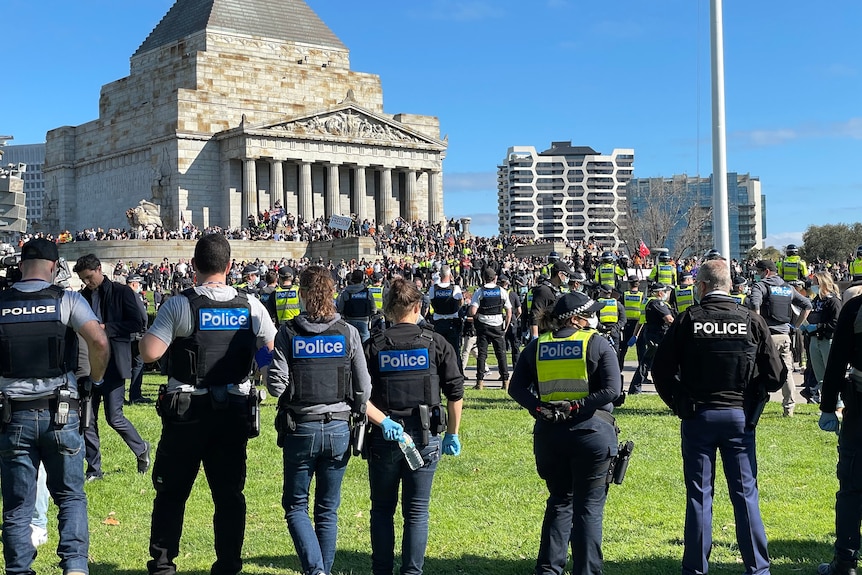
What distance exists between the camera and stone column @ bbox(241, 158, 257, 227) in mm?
64875

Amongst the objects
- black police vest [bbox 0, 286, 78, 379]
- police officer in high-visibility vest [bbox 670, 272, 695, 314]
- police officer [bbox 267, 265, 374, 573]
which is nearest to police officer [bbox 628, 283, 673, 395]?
police officer in high-visibility vest [bbox 670, 272, 695, 314]

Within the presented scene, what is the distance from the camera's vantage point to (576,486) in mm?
6145

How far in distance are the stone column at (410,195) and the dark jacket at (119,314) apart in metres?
62.9

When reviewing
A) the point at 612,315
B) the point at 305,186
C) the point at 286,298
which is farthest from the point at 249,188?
the point at 612,315

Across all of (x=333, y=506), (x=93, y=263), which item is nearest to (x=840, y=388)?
(x=333, y=506)

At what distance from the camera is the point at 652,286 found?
16.4m

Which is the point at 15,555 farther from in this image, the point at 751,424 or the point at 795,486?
the point at 795,486

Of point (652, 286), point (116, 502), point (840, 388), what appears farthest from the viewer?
point (652, 286)

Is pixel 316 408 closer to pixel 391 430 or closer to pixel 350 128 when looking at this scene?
pixel 391 430

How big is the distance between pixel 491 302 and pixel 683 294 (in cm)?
291

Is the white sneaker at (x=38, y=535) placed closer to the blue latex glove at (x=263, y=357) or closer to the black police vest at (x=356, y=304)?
the blue latex glove at (x=263, y=357)

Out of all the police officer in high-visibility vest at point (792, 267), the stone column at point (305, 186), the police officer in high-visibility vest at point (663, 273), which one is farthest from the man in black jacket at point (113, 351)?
the stone column at point (305, 186)

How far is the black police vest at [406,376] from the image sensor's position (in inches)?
251

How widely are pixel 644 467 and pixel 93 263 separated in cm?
565
